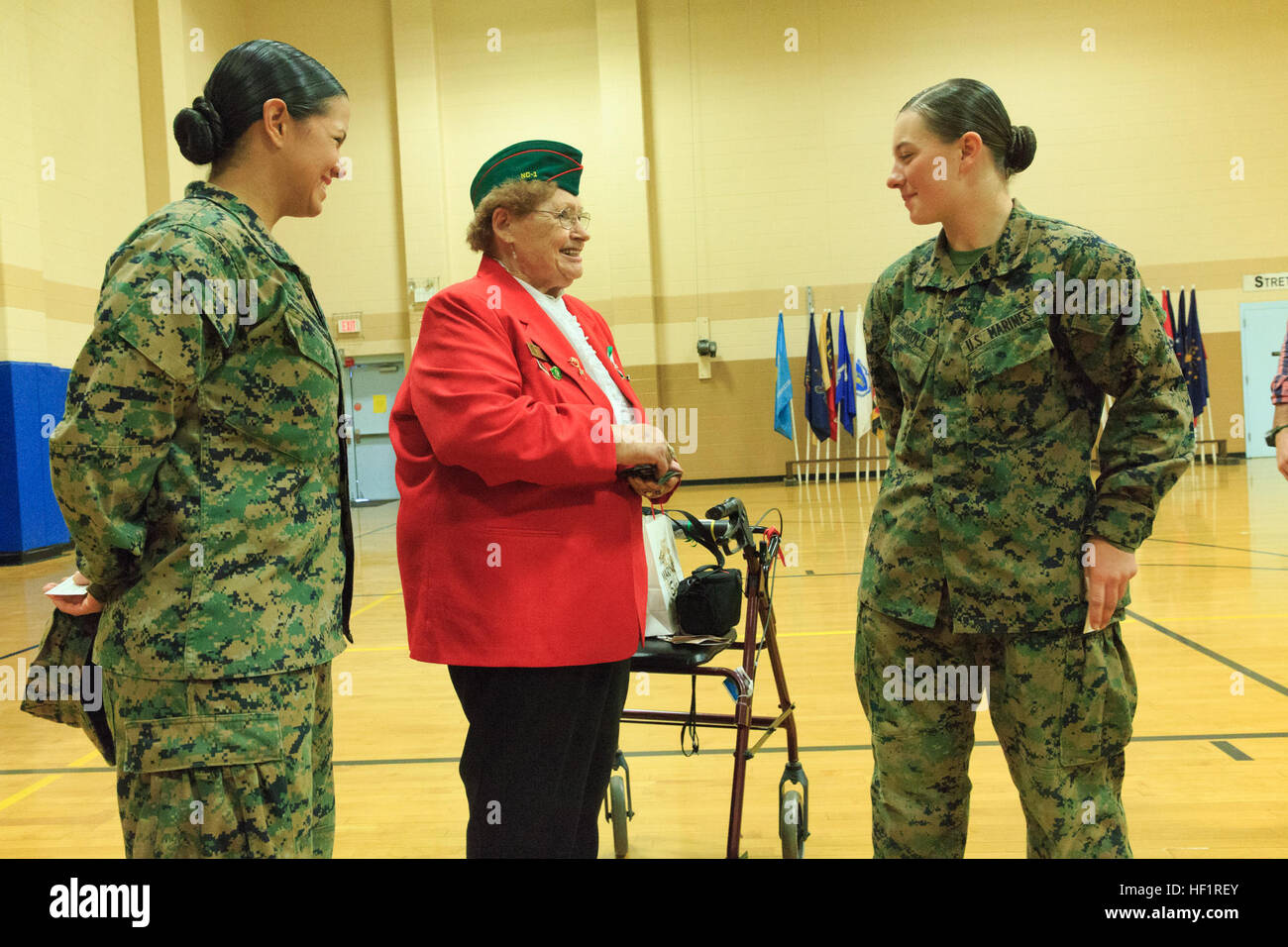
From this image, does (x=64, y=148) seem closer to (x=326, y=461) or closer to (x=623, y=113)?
(x=623, y=113)

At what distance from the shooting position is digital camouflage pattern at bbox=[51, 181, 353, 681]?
3.54ft

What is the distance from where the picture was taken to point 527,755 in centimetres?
152

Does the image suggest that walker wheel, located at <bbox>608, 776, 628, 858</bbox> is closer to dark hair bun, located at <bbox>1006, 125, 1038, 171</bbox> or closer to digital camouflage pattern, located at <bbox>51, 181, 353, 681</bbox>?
digital camouflage pattern, located at <bbox>51, 181, 353, 681</bbox>

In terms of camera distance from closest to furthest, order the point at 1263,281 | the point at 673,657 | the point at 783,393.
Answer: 1. the point at 673,657
2. the point at 1263,281
3. the point at 783,393

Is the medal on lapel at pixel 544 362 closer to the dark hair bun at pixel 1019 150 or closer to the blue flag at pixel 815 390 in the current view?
the dark hair bun at pixel 1019 150

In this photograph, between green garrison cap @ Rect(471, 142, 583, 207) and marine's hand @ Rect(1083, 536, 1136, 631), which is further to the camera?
green garrison cap @ Rect(471, 142, 583, 207)

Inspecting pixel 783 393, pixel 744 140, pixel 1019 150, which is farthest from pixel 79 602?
pixel 744 140

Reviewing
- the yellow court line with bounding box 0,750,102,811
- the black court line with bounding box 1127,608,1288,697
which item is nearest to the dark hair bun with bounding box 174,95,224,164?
the yellow court line with bounding box 0,750,102,811

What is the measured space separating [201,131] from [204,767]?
0.81 metres

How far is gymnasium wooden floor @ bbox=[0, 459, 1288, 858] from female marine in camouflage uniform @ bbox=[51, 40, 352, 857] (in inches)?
53.8

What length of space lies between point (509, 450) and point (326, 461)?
272mm

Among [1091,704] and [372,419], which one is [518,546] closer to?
[1091,704]

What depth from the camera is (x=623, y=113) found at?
11812 millimetres

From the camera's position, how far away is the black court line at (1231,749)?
8.94 ft
